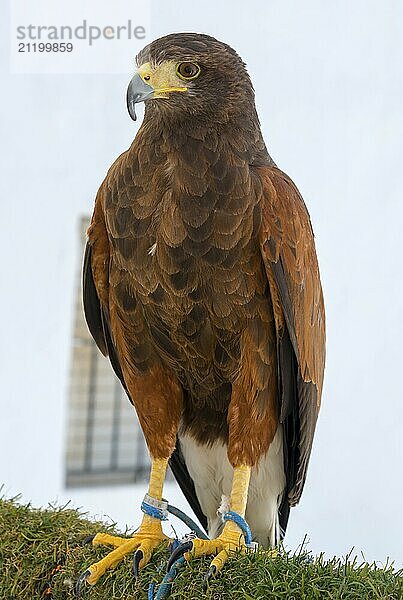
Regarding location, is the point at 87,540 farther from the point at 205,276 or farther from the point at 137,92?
the point at 137,92

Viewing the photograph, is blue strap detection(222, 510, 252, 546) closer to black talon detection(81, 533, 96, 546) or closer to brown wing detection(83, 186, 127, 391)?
black talon detection(81, 533, 96, 546)

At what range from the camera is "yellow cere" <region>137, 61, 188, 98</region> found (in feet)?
5.22

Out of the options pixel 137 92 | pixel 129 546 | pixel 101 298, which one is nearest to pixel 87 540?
pixel 129 546

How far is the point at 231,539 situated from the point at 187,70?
864 mm

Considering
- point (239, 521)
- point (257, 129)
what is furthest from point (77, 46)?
point (239, 521)

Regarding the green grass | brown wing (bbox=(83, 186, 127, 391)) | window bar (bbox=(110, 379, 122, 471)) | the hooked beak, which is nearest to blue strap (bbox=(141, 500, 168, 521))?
the green grass

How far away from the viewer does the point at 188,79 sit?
1611mm

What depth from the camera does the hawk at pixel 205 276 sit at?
162 centimetres

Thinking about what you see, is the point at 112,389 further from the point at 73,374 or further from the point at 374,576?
the point at 374,576

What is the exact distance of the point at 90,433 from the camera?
4891 millimetres

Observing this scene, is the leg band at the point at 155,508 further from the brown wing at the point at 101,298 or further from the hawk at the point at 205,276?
the brown wing at the point at 101,298

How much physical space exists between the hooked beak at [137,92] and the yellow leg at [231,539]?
0.72 m

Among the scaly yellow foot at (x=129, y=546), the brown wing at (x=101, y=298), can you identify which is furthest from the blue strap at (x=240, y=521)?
the brown wing at (x=101, y=298)

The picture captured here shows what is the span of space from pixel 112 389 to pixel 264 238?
343 cm
